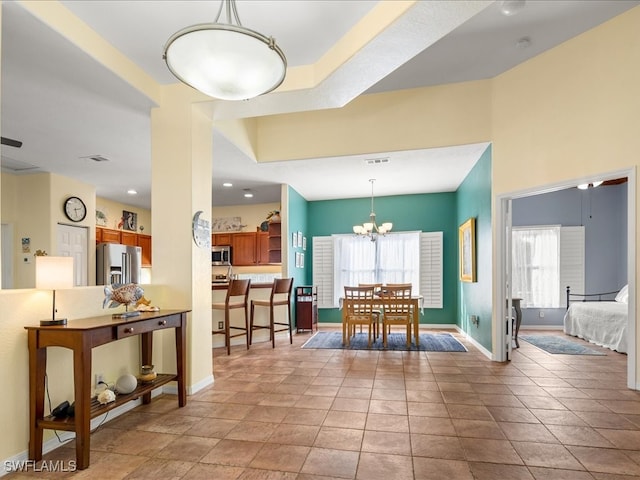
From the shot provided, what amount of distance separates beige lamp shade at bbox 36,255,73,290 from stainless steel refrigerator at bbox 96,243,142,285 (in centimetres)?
512

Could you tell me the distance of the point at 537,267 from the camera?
701cm

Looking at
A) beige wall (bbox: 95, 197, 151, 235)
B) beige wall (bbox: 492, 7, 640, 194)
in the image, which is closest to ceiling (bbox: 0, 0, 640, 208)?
beige wall (bbox: 492, 7, 640, 194)

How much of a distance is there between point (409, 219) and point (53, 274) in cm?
636

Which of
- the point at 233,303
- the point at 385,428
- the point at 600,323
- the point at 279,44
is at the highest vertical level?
the point at 279,44

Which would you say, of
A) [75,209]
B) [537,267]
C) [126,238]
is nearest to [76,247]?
[75,209]

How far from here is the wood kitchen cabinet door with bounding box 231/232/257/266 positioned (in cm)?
818

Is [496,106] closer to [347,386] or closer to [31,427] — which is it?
[347,386]

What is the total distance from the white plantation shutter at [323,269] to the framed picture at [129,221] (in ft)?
14.0

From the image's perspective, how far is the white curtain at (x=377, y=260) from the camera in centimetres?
747

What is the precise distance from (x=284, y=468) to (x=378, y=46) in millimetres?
2700

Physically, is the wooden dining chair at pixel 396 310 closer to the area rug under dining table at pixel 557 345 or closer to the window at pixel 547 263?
the area rug under dining table at pixel 557 345

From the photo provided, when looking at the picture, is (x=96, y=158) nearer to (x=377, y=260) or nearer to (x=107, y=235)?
(x=107, y=235)

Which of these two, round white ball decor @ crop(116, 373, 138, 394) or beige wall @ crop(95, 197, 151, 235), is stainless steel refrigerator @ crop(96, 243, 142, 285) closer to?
beige wall @ crop(95, 197, 151, 235)

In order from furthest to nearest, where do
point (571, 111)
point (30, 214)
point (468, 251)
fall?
point (30, 214) < point (468, 251) < point (571, 111)
